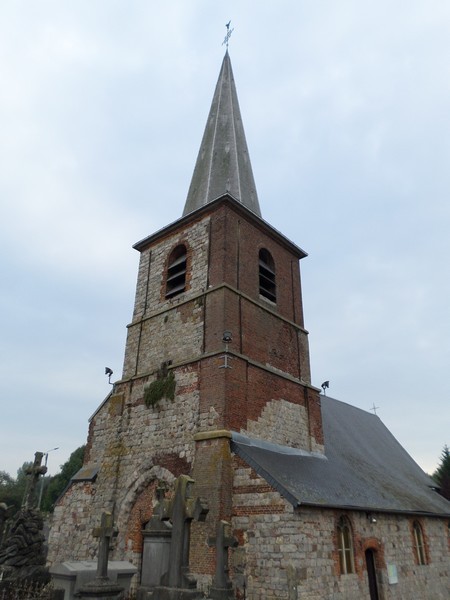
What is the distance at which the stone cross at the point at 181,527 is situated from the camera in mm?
7641

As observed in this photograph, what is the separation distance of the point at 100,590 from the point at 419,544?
10741 mm

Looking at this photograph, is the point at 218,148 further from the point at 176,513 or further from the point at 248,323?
the point at 176,513

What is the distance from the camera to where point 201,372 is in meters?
12.6

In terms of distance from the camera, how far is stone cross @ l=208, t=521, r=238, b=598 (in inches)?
338

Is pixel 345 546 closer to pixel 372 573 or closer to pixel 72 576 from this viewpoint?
pixel 372 573

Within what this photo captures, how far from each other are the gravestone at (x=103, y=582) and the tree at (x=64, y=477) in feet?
129

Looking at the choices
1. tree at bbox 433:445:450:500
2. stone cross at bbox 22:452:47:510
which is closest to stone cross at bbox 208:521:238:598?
stone cross at bbox 22:452:47:510

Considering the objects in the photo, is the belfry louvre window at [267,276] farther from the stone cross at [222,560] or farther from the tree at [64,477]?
the tree at [64,477]

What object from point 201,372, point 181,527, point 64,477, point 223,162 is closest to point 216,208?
point 223,162

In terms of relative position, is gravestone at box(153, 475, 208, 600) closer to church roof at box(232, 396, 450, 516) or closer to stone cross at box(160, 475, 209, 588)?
stone cross at box(160, 475, 209, 588)

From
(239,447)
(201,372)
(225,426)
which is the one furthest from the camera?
(201,372)

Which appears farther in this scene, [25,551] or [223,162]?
[223,162]

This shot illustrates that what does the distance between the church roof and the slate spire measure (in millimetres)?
9020

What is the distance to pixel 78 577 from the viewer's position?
908cm
